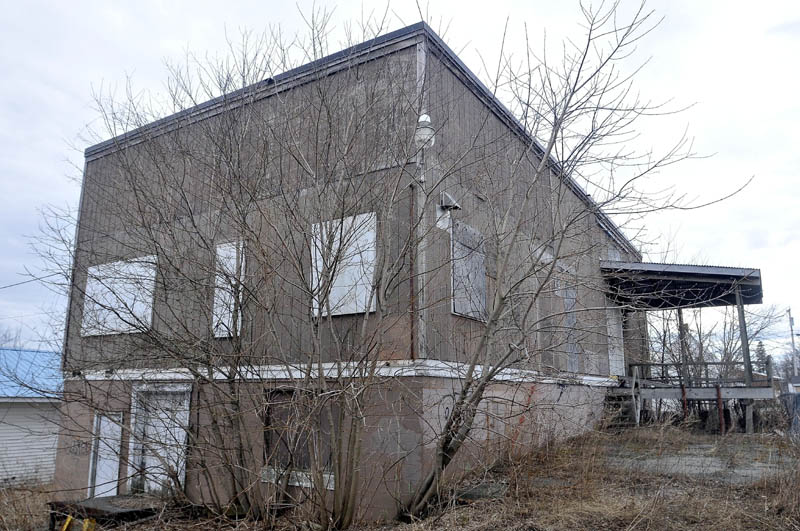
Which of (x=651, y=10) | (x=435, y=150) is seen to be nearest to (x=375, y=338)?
(x=435, y=150)

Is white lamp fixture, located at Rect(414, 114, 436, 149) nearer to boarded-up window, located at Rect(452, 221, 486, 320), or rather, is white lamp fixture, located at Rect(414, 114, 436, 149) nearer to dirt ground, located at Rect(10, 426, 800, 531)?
boarded-up window, located at Rect(452, 221, 486, 320)

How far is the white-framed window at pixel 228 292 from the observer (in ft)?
26.0

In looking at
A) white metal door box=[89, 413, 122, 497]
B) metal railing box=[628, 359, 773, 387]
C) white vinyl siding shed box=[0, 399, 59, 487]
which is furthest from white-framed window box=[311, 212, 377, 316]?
white vinyl siding shed box=[0, 399, 59, 487]

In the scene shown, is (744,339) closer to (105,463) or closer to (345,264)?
(345,264)

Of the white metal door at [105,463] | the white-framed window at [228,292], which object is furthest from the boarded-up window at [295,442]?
the white metal door at [105,463]

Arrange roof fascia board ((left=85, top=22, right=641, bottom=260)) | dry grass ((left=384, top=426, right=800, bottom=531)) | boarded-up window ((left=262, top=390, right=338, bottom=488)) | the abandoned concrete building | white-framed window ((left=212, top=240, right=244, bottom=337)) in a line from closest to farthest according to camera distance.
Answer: dry grass ((left=384, top=426, right=800, bottom=531)) → boarded-up window ((left=262, top=390, right=338, bottom=488)) → the abandoned concrete building → white-framed window ((left=212, top=240, right=244, bottom=337)) → roof fascia board ((left=85, top=22, right=641, bottom=260))

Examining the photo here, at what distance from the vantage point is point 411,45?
8797 millimetres

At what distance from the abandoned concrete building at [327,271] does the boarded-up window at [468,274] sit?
0.16ft

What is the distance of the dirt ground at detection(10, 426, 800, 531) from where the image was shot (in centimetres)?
651

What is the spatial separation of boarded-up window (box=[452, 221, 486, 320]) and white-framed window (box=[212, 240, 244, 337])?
2.97 m

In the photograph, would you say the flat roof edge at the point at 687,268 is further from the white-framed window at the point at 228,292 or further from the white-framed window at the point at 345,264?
the white-framed window at the point at 228,292

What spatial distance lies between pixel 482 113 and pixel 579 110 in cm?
361

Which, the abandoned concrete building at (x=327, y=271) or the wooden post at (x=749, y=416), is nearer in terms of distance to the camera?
the abandoned concrete building at (x=327, y=271)

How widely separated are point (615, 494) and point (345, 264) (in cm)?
442
